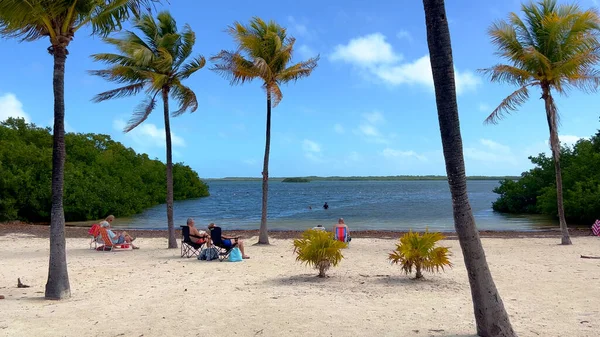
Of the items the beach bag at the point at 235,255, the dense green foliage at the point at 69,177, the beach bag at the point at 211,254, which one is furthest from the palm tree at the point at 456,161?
the dense green foliage at the point at 69,177

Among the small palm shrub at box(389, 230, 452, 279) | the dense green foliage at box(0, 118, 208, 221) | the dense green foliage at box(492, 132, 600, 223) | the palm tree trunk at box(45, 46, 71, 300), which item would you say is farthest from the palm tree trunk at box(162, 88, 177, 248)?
the dense green foliage at box(492, 132, 600, 223)

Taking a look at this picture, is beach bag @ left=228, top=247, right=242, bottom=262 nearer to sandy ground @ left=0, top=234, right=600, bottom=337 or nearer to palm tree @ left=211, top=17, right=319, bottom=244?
sandy ground @ left=0, top=234, right=600, bottom=337

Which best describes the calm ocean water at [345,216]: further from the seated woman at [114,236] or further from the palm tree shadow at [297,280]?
the palm tree shadow at [297,280]

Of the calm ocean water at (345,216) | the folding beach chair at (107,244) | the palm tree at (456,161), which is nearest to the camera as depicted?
the palm tree at (456,161)

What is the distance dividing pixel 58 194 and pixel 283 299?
387cm

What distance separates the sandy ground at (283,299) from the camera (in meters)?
5.95

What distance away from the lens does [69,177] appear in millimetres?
36969

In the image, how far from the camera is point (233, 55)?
15.7m

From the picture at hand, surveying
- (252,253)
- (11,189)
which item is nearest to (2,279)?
(252,253)

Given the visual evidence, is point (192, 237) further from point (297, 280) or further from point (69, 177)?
point (69, 177)

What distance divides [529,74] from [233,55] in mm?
9189

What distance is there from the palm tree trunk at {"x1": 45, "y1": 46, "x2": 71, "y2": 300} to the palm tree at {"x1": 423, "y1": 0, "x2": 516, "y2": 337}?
231 inches

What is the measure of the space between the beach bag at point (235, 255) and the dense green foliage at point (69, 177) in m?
24.3

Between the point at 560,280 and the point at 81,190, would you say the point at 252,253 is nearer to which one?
the point at 560,280
